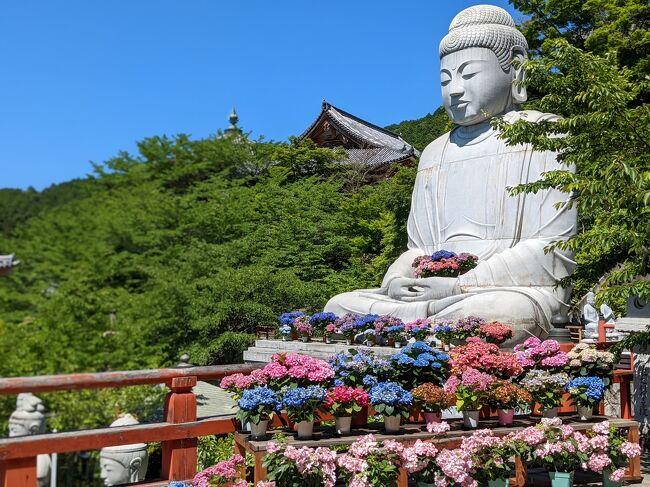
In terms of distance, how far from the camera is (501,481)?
3973mm

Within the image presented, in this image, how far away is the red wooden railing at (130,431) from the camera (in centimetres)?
366

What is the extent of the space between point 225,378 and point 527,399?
6.21ft

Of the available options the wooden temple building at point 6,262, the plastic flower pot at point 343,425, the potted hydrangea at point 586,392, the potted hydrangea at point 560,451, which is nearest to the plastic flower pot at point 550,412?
the potted hydrangea at point 586,392

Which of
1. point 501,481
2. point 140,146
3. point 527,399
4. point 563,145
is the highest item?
point 140,146

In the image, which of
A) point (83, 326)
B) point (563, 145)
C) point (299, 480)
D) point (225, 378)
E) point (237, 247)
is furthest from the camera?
point (237, 247)

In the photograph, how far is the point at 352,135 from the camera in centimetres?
2294

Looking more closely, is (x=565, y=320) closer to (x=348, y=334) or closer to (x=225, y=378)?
(x=348, y=334)

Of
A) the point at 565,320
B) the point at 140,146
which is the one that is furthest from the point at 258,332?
the point at 140,146

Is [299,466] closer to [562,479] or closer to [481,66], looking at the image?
[562,479]

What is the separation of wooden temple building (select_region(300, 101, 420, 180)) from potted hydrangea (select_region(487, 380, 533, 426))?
1551 cm

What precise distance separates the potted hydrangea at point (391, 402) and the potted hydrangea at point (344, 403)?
0.07 metres

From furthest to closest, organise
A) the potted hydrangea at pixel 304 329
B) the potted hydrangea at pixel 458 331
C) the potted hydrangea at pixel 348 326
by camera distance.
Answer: the potted hydrangea at pixel 304 329 < the potted hydrangea at pixel 348 326 < the potted hydrangea at pixel 458 331

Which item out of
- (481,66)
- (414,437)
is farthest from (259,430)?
(481,66)

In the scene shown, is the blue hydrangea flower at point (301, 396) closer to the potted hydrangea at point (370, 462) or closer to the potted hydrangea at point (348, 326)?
the potted hydrangea at point (370, 462)
